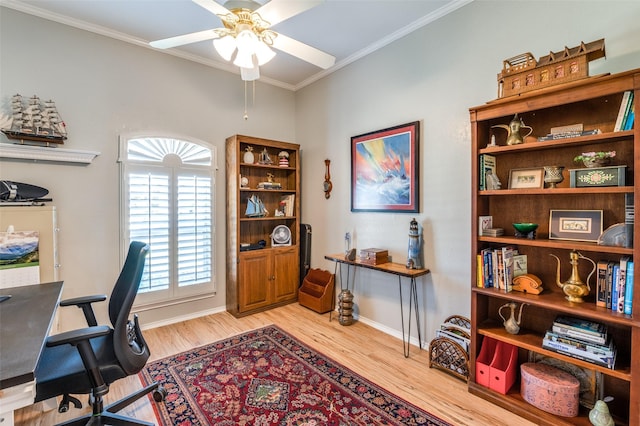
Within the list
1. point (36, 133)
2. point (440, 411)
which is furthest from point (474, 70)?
point (36, 133)

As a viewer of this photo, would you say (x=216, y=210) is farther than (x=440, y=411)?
Yes

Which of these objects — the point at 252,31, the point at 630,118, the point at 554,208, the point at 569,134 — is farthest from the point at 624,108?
the point at 252,31

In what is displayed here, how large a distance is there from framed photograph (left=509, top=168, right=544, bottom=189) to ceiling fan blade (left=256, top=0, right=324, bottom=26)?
1752 millimetres

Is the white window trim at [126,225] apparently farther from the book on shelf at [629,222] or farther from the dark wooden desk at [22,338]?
the book on shelf at [629,222]

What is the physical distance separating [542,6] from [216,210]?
3.56 metres

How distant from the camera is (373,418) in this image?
6.16 feet

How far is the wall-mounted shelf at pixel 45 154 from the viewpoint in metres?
2.43

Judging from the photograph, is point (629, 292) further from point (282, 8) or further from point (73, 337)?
point (73, 337)

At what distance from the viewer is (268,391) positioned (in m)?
2.15

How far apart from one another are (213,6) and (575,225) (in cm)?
259

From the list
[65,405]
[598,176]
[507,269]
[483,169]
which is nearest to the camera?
[598,176]

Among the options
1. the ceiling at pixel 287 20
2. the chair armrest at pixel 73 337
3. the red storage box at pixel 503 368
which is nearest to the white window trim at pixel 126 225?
the ceiling at pixel 287 20

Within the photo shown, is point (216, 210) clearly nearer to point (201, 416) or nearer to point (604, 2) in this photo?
point (201, 416)

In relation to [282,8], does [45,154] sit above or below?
below
